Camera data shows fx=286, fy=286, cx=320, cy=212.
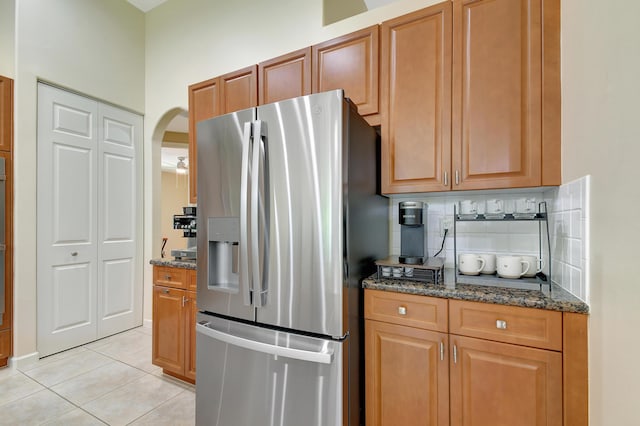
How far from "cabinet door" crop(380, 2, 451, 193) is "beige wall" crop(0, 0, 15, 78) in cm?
319

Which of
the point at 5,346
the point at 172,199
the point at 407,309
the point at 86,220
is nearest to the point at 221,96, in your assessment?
the point at 86,220

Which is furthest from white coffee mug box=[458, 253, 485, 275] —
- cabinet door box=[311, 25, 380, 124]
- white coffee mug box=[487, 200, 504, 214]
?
cabinet door box=[311, 25, 380, 124]

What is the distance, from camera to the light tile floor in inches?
72.1

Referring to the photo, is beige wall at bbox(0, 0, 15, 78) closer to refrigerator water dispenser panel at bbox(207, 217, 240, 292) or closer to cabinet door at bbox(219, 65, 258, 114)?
cabinet door at bbox(219, 65, 258, 114)

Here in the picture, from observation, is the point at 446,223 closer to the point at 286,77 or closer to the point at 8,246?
the point at 286,77

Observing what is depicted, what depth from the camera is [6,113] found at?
2.42 metres

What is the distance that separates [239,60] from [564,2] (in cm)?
241

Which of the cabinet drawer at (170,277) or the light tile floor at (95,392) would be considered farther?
the cabinet drawer at (170,277)

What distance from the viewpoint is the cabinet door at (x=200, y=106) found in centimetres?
234

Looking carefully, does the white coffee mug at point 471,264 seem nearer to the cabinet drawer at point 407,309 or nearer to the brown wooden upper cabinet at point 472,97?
the cabinet drawer at point 407,309

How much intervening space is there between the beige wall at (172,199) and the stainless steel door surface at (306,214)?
8.38 metres

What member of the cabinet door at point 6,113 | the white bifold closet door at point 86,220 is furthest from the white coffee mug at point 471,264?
the cabinet door at point 6,113

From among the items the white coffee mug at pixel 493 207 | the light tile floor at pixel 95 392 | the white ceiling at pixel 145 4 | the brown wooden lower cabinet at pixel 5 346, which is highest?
the white ceiling at pixel 145 4

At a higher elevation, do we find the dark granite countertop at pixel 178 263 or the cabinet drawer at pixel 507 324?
the dark granite countertop at pixel 178 263
